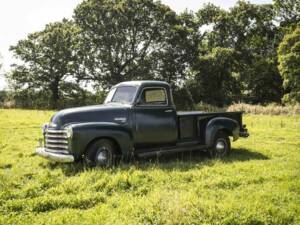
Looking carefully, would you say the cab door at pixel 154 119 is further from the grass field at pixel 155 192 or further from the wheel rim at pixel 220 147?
the wheel rim at pixel 220 147

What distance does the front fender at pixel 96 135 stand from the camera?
29.3ft

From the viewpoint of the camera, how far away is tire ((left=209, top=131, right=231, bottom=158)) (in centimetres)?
1142

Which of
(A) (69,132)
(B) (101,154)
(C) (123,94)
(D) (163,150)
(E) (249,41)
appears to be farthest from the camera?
(E) (249,41)

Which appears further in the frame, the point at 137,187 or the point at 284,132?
the point at 284,132

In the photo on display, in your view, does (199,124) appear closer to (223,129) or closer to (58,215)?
(223,129)

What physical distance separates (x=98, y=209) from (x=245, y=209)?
7.71ft

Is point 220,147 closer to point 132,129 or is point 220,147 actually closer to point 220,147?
point 220,147

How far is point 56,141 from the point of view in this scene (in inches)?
373

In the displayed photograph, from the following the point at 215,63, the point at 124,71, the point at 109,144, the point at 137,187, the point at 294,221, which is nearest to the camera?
the point at 294,221

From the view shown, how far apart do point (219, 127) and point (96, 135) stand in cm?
401

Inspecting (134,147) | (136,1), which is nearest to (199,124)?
(134,147)

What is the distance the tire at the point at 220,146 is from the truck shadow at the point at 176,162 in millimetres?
203

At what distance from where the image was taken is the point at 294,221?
5.87 metres

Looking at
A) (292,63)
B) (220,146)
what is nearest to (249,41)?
(292,63)
